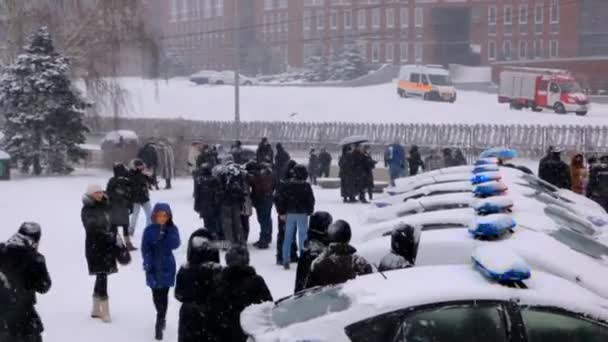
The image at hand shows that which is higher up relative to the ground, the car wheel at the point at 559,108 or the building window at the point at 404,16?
the building window at the point at 404,16

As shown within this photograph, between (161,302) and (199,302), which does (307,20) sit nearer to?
(161,302)

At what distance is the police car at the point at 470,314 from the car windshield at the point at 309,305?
46mm

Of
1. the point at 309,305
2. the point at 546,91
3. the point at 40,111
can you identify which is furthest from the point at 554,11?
the point at 309,305

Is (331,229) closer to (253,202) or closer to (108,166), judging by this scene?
(253,202)

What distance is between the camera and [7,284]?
340 inches

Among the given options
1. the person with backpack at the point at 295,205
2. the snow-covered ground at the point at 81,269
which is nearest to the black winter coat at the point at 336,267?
the snow-covered ground at the point at 81,269

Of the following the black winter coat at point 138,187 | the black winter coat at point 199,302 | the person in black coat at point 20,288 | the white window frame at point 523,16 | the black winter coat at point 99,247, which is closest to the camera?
the black winter coat at point 199,302

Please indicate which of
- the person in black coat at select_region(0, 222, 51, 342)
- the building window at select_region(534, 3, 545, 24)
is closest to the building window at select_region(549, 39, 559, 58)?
the building window at select_region(534, 3, 545, 24)

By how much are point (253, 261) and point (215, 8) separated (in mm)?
80614

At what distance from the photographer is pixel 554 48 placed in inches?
3145

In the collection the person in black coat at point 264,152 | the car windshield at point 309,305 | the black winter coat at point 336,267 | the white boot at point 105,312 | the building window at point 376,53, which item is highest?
the building window at point 376,53

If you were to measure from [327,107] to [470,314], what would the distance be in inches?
2344

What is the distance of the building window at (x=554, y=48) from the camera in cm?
7950

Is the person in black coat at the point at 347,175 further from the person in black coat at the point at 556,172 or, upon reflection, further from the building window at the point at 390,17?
the building window at the point at 390,17
